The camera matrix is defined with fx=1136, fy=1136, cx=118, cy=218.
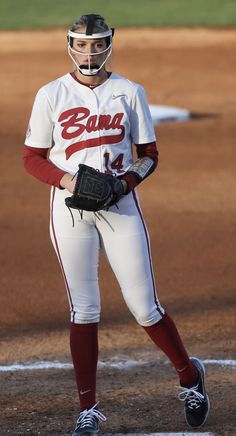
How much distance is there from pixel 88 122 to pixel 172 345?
113 cm

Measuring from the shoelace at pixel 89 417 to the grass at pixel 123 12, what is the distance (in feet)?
49.1

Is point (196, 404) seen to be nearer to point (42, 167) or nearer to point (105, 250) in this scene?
point (105, 250)

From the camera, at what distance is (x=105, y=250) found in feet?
17.4

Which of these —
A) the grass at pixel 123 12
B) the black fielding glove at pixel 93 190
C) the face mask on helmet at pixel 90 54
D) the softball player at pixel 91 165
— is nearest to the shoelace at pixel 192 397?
the softball player at pixel 91 165

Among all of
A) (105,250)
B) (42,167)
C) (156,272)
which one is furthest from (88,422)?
(156,272)

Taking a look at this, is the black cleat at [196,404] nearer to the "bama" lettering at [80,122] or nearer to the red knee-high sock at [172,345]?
the red knee-high sock at [172,345]

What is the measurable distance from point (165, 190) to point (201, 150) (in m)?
1.65

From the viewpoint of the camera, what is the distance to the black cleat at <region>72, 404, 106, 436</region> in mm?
5219

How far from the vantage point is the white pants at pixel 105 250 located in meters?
5.23

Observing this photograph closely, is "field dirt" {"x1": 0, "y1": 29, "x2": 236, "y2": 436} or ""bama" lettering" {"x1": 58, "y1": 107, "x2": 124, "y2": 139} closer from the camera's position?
""bama" lettering" {"x1": 58, "y1": 107, "x2": 124, "y2": 139}

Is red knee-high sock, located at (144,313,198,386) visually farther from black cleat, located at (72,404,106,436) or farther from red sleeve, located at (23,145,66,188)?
red sleeve, located at (23,145,66,188)

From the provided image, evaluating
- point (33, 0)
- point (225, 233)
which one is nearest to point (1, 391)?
point (225, 233)

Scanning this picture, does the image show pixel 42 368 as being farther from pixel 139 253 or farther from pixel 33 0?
pixel 33 0

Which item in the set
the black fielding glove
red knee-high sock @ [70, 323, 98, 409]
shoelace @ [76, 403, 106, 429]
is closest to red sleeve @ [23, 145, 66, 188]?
the black fielding glove
